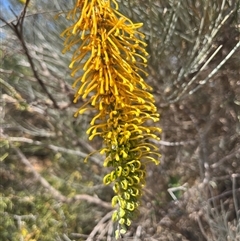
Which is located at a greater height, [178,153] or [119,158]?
[119,158]

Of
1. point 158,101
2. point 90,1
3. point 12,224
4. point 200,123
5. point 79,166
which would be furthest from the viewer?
point 79,166

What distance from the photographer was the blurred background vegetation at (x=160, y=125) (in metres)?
2.11

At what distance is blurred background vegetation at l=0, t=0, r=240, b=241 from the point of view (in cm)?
211

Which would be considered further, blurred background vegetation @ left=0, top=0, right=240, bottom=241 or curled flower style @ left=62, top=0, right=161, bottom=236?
blurred background vegetation @ left=0, top=0, right=240, bottom=241

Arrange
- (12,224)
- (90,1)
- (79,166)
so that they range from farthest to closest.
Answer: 1. (79,166)
2. (12,224)
3. (90,1)

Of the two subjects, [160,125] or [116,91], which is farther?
[160,125]

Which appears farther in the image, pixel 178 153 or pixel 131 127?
pixel 178 153

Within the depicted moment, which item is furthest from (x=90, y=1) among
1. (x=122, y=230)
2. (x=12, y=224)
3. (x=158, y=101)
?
(x=12, y=224)

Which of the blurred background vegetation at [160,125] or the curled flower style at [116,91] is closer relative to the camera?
the curled flower style at [116,91]

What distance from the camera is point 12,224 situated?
3184 mm

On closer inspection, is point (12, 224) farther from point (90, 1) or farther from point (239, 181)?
point (90, 1)

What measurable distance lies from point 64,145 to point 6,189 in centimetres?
69

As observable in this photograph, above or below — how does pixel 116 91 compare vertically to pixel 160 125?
above

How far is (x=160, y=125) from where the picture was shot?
2771mm
